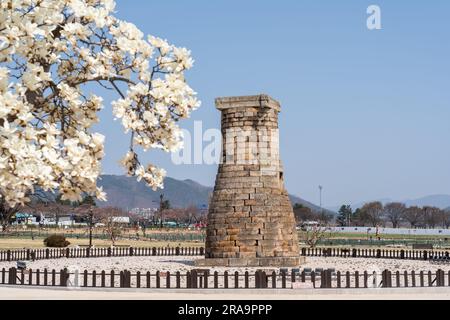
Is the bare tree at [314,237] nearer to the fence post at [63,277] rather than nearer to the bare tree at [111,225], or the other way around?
the bare tree at [111,225]

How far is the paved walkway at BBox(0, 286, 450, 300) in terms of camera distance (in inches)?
763

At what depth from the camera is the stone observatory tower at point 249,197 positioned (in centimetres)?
3331

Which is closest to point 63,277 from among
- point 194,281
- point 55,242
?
point 194,281

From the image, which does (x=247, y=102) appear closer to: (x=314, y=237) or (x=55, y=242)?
(x=314, y=237)

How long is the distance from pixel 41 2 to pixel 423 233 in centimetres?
13433

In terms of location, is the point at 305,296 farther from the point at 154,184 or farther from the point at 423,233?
the point at 423,233

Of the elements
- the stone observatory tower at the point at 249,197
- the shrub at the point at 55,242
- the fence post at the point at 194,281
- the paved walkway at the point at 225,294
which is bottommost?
the shrub at the point at 55,242

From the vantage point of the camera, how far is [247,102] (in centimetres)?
3403

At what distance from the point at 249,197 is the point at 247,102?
5.03 m

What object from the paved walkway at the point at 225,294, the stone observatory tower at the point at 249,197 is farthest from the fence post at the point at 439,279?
the stone observatory tower at the point at 249,197

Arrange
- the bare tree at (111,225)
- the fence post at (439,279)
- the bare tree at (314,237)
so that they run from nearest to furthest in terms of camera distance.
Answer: the fence post at (439,279) → the bare tree at (314,237) → the bare tree at (111,225)

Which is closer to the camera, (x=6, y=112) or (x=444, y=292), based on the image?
(x=6, y=112)
